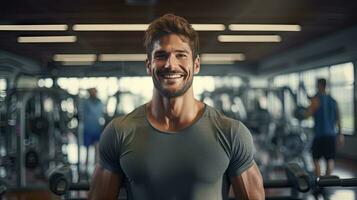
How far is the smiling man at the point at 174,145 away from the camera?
729 mm

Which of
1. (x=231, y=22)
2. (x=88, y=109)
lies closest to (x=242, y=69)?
(x=231, y=22)

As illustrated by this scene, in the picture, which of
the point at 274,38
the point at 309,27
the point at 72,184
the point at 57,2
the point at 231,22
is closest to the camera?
the point at 72,184

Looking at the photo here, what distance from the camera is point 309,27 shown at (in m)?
4.94

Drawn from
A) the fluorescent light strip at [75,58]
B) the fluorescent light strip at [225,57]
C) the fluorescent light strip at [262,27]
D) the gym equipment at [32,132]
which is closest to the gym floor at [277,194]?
the gym equipment at [32,132]

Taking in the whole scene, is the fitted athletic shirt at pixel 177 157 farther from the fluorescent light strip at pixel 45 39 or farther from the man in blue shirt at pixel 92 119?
the fluorescent light strip at pixel 45 39

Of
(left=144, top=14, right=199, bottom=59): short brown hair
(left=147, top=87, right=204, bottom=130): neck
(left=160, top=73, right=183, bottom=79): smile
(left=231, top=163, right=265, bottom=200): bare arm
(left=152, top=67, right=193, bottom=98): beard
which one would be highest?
(left=144, top=14, right=199, bottom=59): short brown hair

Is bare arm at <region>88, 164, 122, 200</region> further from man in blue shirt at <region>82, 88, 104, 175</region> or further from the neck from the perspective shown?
man in blue shirt at <region>82, 88, 104, 175</region>

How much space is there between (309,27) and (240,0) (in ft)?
5.48

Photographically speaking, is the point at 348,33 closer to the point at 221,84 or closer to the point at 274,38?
the point at 274,38

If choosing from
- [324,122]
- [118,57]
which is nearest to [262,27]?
[118,57]

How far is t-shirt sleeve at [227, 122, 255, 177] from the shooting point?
29.6 inches

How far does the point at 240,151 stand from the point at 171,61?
224mm

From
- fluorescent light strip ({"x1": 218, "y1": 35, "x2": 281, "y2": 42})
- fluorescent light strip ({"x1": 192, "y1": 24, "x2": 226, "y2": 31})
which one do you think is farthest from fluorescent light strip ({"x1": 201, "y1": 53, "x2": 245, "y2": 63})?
fluorescent light strip ({"x1": 192, "y1": 24, "x2": 226, "y2": 31})

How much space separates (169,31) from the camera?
0.73 meters
